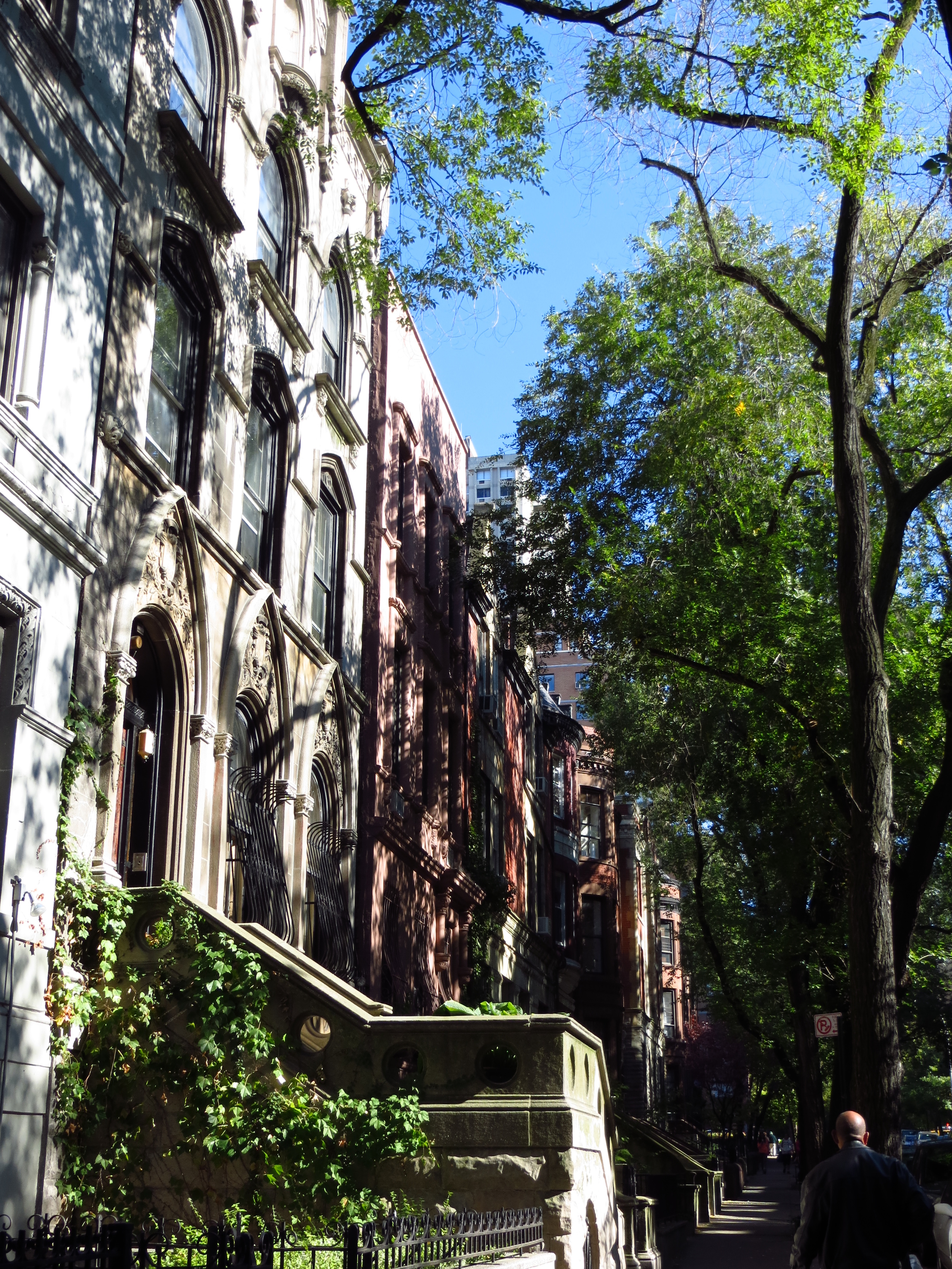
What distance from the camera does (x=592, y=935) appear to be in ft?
161

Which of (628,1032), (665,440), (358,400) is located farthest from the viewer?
(628,1032)

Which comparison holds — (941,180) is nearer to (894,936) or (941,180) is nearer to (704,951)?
(894,936)

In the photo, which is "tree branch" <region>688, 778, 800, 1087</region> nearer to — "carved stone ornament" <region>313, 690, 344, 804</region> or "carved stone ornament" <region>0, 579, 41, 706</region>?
"carved stone ornament" <region>313, 690, 344, 804</region>

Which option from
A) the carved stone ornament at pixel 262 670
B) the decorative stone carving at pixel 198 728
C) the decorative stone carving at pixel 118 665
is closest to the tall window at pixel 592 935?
the carved stone ornament at pixel 262 670

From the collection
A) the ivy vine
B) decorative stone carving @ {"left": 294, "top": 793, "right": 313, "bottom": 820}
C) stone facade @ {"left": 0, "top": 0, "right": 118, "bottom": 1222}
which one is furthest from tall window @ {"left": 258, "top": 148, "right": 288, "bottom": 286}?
the ivy vine

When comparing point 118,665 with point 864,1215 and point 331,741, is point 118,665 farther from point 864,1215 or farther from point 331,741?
point 864,1215

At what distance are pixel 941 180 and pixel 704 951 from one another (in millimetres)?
27578

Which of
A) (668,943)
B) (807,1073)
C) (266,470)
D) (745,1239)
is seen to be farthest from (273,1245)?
(668,943)

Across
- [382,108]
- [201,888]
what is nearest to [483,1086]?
[201,888]

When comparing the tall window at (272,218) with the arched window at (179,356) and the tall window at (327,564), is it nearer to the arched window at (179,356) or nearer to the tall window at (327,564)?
the arched window at (179,356)

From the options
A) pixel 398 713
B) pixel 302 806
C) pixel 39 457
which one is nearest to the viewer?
pixel 39 457

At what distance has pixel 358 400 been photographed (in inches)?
808

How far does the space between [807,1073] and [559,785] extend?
58.2 feet

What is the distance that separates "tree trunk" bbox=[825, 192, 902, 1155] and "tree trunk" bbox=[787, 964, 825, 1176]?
533 inches
